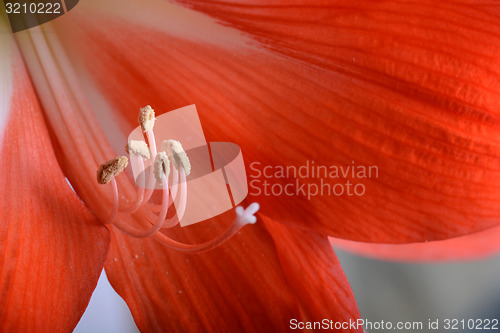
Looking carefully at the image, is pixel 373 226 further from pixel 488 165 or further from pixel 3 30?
pixel 3 30

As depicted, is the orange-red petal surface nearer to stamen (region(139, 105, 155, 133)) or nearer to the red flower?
the red flower

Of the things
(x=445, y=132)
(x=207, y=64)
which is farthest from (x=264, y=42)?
(x=445, y=132)

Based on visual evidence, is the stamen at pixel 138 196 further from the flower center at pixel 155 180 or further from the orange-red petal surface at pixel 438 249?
the orange-red petal surface at pixel 438 249

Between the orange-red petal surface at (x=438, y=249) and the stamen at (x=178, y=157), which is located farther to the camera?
the orange-red petal surface at (x=438, y=249)

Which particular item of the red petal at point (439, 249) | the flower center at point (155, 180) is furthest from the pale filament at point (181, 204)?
the red petal at point (439, 249)

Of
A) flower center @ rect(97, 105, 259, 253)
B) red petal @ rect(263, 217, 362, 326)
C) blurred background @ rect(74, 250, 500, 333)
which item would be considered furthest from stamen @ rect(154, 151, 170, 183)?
blurred background @ rect(74, 250, 500, 333)

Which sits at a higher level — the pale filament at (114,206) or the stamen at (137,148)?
the stamen at (137,148)
